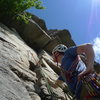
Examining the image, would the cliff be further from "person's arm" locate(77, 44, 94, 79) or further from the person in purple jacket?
"person's arm" locate(77, 44, 94, 79)

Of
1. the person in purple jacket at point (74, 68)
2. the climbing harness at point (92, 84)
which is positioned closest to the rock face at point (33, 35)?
the person in purple jacket at point (74, 68)

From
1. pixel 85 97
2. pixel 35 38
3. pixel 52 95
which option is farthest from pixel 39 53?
pixel 85 97

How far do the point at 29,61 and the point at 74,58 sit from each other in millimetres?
4034

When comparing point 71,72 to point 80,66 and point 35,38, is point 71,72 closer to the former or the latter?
point 80,66

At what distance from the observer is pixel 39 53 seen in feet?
48.1

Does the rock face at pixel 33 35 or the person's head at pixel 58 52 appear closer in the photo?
the person's head at pixel 58 52

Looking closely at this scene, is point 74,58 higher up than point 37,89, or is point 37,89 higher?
point 74,58

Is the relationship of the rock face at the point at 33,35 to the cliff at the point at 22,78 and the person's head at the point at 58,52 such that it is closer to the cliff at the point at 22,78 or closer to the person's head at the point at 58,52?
the cliff at the point at 22,78

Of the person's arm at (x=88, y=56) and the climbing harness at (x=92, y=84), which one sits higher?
the person's arm at (x=88, y=56)

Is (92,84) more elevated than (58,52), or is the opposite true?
(58,52)

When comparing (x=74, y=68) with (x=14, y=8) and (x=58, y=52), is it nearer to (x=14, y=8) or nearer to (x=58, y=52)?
(x=58, y=52)

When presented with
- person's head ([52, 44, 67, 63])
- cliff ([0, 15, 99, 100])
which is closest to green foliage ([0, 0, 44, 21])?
cliff ([0, 15, 99, 100])

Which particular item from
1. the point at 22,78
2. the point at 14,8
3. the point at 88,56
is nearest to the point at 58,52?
the point at 22,78

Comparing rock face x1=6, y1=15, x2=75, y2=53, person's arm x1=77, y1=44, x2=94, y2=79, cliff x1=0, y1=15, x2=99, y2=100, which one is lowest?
cliff x1=0, y1=15, x2=99, y2=100
